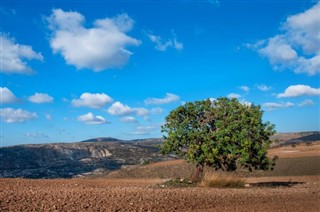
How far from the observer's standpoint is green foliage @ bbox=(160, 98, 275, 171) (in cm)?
2167

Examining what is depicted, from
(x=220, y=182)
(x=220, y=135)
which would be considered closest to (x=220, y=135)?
(x=220, y=135)

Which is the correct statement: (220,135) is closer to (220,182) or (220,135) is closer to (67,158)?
(220,182)

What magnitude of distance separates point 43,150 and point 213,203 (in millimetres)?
91069

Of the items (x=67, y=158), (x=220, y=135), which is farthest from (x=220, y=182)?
(x=67, y=158)

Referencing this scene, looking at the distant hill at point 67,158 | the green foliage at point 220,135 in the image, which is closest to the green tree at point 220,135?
the green foliage at point 220,135

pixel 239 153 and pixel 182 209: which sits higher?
pixel 239 153

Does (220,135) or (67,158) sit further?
(67,158)

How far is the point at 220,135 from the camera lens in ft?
71.4

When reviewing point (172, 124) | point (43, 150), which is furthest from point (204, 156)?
point (43, 150)

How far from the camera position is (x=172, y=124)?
23.6 m

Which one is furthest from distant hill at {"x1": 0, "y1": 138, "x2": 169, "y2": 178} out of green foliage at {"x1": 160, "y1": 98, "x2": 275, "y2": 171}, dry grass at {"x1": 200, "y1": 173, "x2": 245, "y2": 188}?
dry grass at {"x1": 200, "y1": 173, "x2": 245, "y2": 188}

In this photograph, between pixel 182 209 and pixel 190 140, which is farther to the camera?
pixel 190 140

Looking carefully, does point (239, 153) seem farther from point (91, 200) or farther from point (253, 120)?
point (91, 200)

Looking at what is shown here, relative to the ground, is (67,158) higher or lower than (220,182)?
higher
